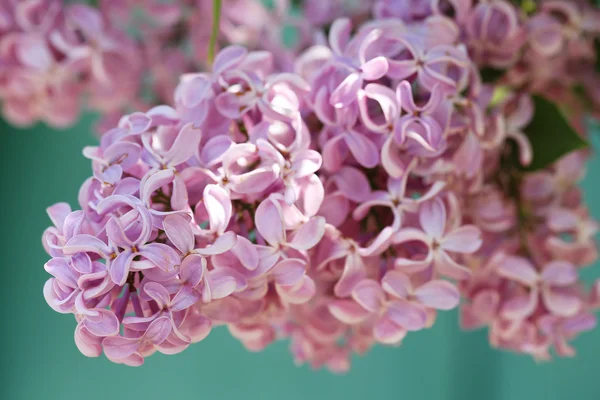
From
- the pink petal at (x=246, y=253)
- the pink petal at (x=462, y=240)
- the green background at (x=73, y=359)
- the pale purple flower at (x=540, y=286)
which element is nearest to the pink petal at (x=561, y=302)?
the pale purple flower at (x=540, y=286)

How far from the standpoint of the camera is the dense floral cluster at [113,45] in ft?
1.55

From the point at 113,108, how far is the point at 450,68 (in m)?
0.27

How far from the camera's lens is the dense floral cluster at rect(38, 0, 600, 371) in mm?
270

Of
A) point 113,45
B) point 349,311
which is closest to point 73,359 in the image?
point 113,45

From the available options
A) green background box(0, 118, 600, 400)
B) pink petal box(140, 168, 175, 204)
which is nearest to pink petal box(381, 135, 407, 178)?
pink petal box(140, 168, 175, 204)

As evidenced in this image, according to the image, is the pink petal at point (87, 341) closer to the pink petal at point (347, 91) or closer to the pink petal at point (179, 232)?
the pink petal at point (179, 232)

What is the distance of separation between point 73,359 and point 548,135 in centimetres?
62

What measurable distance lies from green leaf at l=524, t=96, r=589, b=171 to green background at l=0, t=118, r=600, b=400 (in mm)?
450

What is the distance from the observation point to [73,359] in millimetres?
831

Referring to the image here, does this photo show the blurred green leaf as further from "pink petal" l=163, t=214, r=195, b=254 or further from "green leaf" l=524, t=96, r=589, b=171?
"pink petal" l=163, t=214, r=195, b=254

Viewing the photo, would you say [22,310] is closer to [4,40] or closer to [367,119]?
[4,40]

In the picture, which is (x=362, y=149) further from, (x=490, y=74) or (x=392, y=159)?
(x=490, y=74)

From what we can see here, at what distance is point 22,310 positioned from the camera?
0.85 meters

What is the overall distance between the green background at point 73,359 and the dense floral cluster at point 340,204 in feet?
1.39
